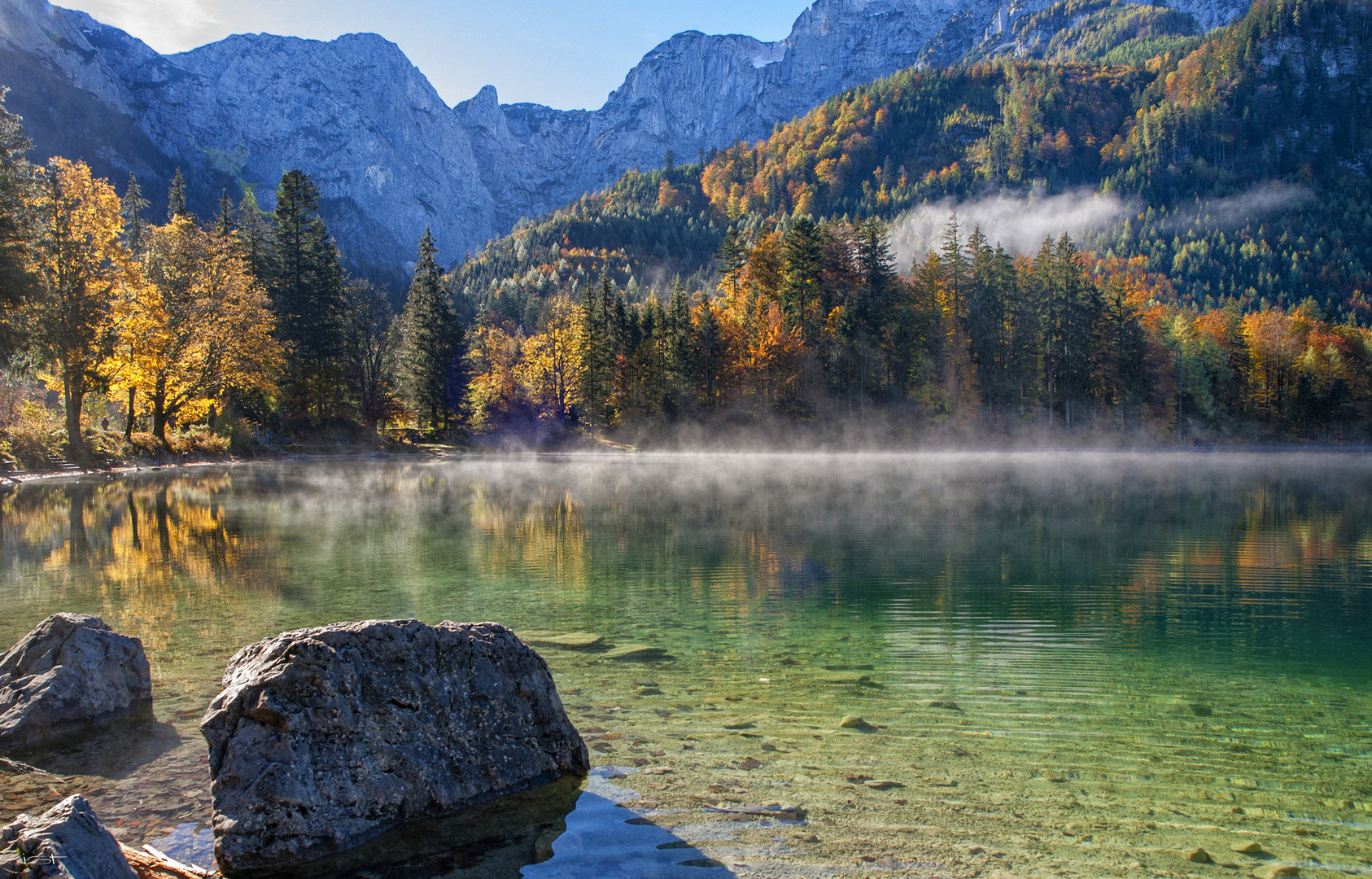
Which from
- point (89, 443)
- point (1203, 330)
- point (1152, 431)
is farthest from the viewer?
point (1203, 330)

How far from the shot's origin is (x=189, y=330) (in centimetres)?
4316

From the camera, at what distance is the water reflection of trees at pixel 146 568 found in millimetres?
10367

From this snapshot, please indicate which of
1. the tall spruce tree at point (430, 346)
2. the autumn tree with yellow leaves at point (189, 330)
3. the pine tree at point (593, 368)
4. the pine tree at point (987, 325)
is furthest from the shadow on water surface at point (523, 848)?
the pine tree at point (987, 325)

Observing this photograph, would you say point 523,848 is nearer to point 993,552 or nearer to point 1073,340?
point 993,552

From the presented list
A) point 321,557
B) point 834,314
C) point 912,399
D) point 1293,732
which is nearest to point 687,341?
point 834,314

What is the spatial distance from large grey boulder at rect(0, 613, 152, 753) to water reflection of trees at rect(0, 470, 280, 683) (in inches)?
58.4

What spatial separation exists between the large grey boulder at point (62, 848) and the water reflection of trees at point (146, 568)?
19.0 ft

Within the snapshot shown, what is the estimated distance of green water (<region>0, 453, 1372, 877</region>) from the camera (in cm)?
518

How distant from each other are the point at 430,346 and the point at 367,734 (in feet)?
220

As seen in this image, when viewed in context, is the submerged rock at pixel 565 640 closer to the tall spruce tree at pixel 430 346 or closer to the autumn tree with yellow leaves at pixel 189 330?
the autumn tree with yellow leaves at pixel 189 330

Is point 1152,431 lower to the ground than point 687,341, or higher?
lower

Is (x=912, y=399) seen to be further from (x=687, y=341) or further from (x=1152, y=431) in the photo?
(x=1152, y=431)

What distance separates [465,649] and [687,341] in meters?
68.8

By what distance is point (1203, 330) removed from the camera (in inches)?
3890
